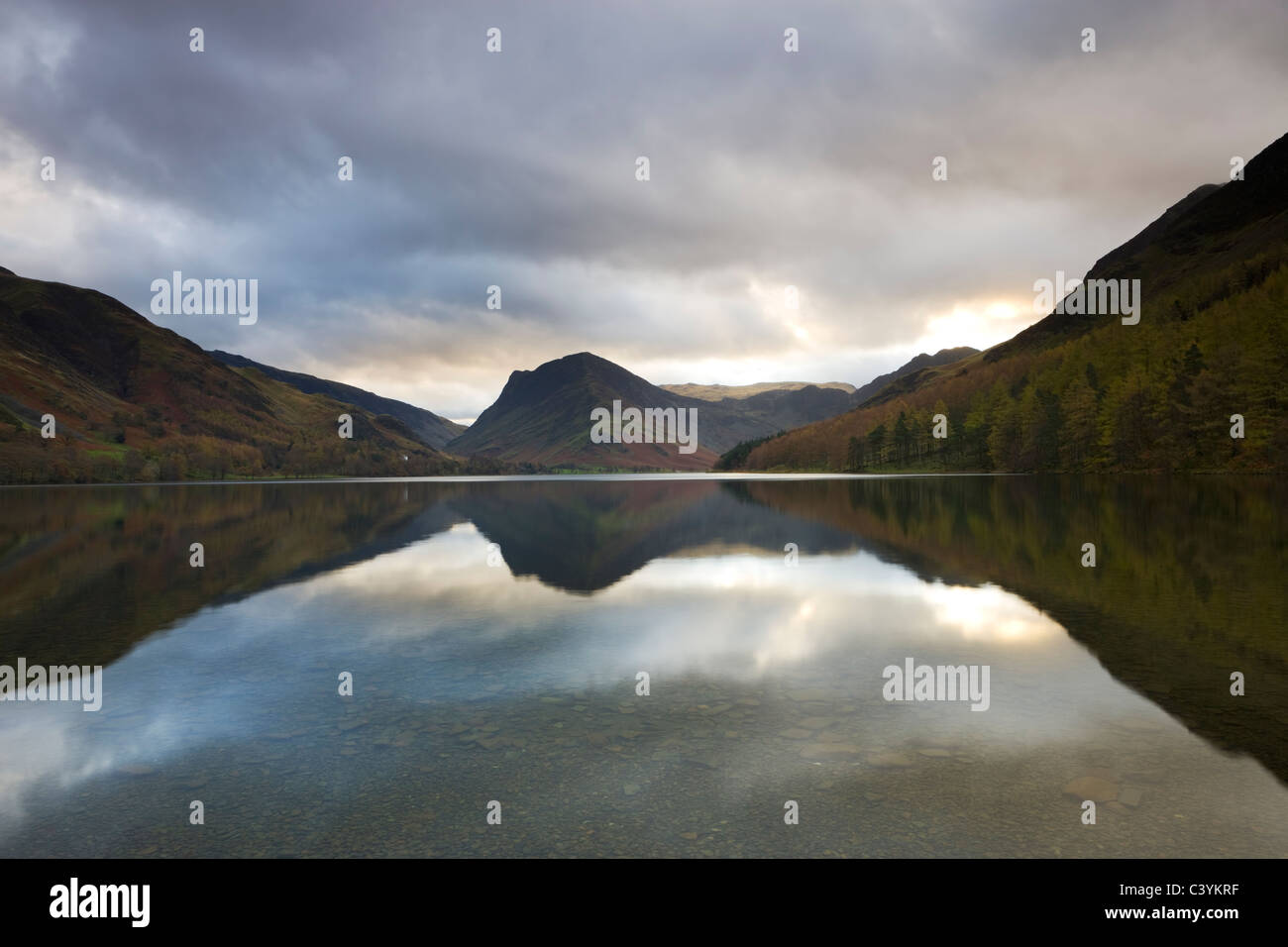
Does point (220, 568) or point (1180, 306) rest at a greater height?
point (1180, 306)

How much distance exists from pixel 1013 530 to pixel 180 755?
45.1 metres

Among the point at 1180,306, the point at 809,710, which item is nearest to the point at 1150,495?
the point at 809,710

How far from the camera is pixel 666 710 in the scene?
44.0 feet

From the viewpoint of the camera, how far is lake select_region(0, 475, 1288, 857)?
8.62 metres

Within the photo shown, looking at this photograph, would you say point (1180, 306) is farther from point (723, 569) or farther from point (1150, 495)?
point (723, 569)

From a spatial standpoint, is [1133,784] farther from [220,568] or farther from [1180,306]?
[1180,306]

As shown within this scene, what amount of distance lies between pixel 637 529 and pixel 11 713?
139 feet

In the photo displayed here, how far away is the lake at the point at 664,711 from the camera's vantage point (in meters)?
8.62

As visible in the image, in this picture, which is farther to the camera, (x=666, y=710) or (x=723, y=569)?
(x=723, y=569)

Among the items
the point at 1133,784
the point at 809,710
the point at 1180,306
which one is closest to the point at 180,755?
the point at 809,710

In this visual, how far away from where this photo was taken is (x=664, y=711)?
526 inches

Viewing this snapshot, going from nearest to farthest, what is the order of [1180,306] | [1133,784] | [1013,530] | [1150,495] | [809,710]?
1. [1133,784]
2. [809,710]
3. [1013,530]
4. [1150,495]
5. [1180,306]
